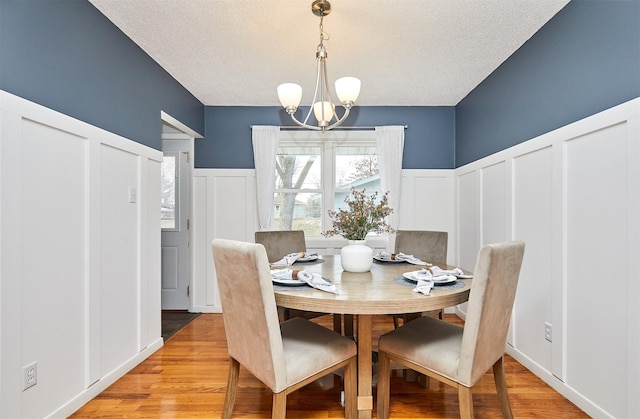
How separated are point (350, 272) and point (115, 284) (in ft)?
5.17

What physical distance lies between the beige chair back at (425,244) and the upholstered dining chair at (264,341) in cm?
135

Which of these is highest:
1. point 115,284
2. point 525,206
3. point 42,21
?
point 42,21

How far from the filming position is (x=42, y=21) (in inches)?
61.8

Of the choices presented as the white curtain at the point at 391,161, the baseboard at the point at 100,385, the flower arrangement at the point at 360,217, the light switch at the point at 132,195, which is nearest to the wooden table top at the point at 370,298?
the flower arrangement at the point at 360,217

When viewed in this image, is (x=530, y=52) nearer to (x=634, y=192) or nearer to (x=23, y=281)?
(x=634, y=192)

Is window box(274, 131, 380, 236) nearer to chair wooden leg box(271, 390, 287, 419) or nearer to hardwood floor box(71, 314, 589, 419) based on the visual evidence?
hardwood floor box(71, 314, 589, 419)

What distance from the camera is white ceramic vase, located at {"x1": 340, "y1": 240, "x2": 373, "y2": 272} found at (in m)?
1.87

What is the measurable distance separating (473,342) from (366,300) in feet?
1.58

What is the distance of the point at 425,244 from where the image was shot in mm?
2680

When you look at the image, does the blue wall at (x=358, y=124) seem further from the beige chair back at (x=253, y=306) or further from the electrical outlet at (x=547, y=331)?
the beige chair back at (x=253, y=306)

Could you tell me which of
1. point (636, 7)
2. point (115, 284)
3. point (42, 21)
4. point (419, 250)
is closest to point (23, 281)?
point (115, 284)

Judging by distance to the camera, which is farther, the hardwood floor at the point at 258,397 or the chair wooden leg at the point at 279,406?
the hardwood floor at the point at 258,397

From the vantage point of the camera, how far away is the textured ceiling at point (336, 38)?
1.88 m

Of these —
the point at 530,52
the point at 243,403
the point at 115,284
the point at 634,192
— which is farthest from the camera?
the point at 530,52
